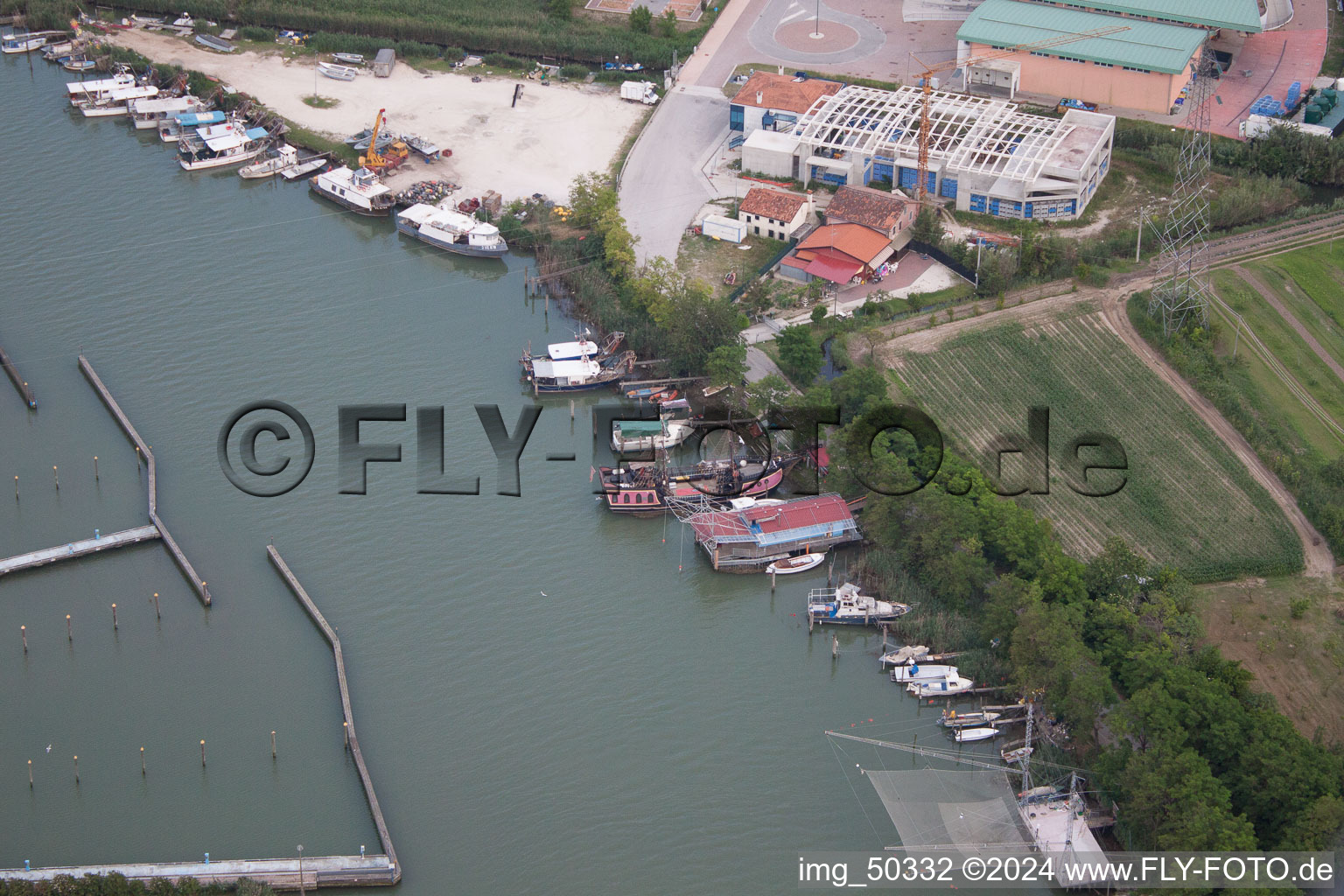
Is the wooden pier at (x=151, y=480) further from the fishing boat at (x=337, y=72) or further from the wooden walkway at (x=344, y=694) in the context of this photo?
the fishing boat at (x=337, y=72)

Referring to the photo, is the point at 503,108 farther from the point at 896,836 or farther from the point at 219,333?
the point at 896,836

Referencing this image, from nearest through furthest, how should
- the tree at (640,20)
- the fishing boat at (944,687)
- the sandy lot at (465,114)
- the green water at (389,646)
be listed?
the green water at (389,646) < the fishing boat at (944,687) < the sandy lot at (465,114) < the tree at (640,20)

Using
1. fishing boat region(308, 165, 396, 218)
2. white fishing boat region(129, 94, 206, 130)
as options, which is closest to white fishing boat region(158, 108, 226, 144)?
white fishing boat region(129, 94, 206, 130)

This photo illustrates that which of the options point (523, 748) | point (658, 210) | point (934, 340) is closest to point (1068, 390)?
point (934, 340)

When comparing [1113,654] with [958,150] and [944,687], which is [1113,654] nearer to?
[944,687]

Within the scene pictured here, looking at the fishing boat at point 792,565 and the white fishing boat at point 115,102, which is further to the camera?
the white fishing boat at point 115,102

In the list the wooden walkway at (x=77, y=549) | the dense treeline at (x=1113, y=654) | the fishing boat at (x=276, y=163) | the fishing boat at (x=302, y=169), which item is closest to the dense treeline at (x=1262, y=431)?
the dense treeline at (x=1113, y=654)
